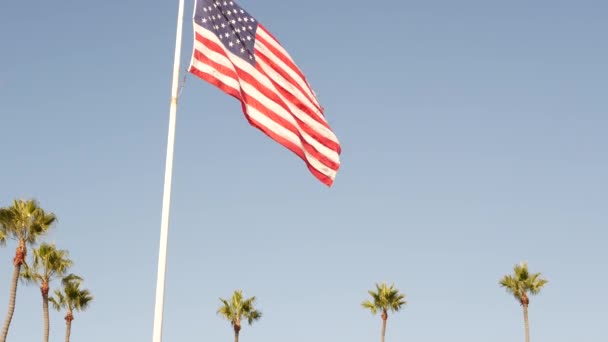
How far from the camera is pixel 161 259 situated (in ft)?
50.3

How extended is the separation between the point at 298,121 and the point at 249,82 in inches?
72.6

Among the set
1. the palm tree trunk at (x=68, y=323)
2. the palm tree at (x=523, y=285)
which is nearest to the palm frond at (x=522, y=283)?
the palm tree at (x=523, y=285)

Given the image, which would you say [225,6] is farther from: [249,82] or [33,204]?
[33,204]

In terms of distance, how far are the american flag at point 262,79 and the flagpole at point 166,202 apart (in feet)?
1.50

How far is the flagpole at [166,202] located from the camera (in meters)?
15.1

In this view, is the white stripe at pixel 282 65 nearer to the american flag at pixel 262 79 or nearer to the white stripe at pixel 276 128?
the american flag at pixel 262 79

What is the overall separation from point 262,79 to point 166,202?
4064mm

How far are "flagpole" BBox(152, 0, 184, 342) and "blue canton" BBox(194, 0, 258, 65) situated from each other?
1.66ft

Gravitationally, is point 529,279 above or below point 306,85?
above

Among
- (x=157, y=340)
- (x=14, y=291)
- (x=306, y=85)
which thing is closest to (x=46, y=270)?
(x=14, y=291)

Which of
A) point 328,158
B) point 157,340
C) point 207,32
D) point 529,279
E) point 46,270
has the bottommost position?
point 157,340

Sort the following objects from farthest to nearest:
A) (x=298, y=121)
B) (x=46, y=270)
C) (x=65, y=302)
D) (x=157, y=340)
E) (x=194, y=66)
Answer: (x=65, y=302)
(x=46, y=270)
(x=298, y=121)
(x=194, y=66)
(x=157, y=340)

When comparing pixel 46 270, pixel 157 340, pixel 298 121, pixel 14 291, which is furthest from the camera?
pixel 46 270

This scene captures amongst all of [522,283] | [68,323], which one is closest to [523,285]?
[522,283]
